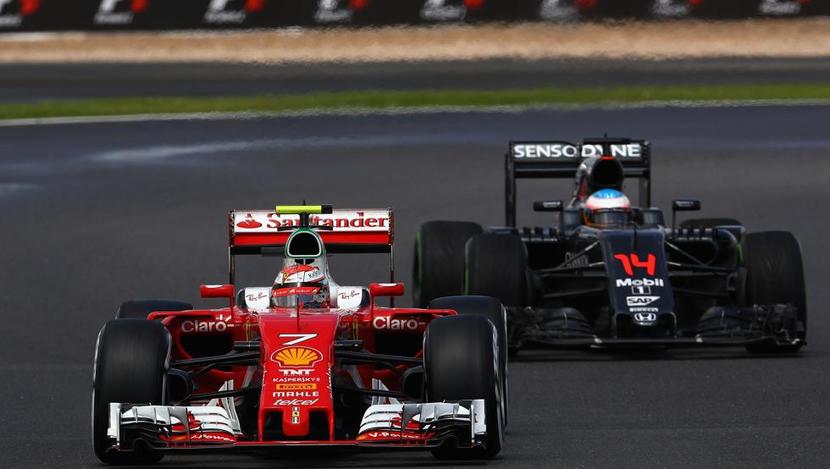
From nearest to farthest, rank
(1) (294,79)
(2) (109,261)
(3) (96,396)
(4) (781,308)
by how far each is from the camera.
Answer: (3) (96,396) < (4) (781,308) < (2) (109,261) < (1) (294,79)

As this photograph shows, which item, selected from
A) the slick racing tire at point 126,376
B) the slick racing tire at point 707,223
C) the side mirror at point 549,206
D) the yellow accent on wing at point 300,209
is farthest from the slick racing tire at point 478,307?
the slick racing tire at point 707,223

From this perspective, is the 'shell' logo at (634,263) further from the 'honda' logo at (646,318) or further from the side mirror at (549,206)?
the side mirror at (549,206)

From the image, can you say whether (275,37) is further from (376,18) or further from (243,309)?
(243,309)

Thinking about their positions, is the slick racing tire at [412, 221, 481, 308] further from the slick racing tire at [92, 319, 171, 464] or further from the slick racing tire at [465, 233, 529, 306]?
the slick racing tire at [92, 319, 171, 464]

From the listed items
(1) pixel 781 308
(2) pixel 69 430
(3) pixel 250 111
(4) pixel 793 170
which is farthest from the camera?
(3) pixel 250 111

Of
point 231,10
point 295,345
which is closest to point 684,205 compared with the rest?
point 295,345

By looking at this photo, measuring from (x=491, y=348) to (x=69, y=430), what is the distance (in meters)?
2.70

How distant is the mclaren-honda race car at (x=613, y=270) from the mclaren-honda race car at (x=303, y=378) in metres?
3.25

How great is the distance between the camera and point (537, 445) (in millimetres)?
10297

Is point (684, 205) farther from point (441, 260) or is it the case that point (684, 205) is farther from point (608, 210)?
point (441, 260)

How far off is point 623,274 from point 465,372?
4.95 meters

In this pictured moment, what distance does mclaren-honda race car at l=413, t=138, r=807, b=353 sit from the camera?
1427cm

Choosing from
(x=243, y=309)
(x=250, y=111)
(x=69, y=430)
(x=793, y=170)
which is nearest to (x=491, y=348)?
(x=243, y=309)

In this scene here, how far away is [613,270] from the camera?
14438 mm
